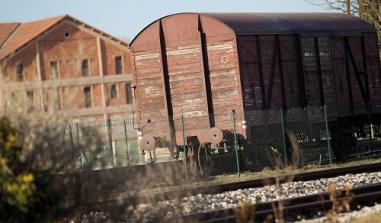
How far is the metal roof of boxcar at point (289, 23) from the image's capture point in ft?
88.8

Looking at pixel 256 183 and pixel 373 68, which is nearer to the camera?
pixel 256 183

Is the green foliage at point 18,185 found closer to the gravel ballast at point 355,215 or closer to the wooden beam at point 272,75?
the gravel ballast at point 355,215

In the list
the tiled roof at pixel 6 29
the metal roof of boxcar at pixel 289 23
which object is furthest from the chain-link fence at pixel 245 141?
the tiled roof at pixel 6 29

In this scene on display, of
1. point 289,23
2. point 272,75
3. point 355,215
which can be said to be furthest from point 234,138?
point 355,215

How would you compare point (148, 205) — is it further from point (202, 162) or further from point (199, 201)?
point (202, 162)

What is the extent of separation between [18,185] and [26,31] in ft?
210

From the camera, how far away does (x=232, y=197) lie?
59.6 feet

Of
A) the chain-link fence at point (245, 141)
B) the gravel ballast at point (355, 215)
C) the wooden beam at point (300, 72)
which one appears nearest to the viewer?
the gravel ballast at point (355, 215)

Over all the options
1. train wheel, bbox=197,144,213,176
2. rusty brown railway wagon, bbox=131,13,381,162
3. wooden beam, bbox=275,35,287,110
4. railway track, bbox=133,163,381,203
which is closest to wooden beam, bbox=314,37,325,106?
rusty brown railway wagon, bbox=131,13,381,162

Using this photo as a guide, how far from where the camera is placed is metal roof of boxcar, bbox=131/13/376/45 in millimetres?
27062

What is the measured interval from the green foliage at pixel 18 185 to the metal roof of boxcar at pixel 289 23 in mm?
17818

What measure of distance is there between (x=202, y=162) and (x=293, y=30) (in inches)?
222

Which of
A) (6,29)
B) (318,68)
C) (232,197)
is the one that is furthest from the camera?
(6,29)

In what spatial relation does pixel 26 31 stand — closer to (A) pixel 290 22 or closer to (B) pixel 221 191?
(A) pixel 290 22
